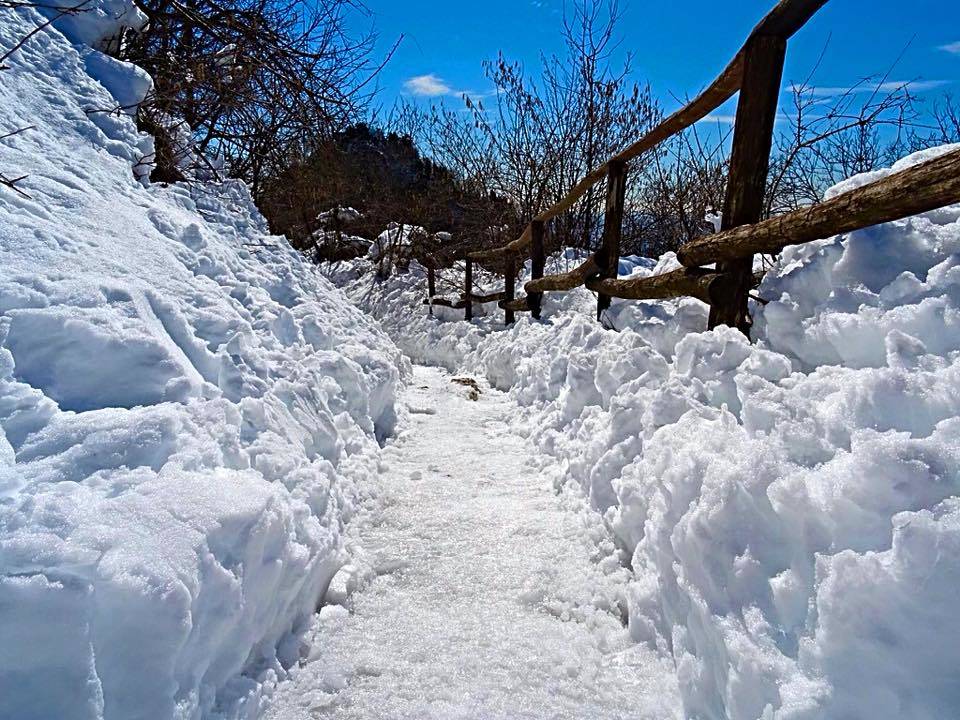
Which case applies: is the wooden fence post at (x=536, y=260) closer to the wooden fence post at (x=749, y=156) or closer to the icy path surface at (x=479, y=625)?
the icy path surface at (x=479, y=625)

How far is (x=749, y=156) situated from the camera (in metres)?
2.63

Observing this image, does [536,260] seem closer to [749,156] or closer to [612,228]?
[612,228]

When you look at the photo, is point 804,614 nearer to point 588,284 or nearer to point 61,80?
point 588,284


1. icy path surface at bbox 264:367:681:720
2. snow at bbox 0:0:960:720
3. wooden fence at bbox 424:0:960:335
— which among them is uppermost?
wooden fence at bbox 424:0:960:335

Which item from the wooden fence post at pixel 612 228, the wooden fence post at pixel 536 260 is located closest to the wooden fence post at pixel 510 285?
the wooden fence post at pixel 536 260

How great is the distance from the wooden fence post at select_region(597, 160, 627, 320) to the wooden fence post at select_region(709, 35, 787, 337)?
1.96 metres

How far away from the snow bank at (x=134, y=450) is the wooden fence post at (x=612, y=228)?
9.04 feet

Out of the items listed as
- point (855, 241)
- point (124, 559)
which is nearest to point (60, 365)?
point (124, 559)

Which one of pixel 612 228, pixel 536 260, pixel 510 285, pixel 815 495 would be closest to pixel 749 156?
pixel 815 495

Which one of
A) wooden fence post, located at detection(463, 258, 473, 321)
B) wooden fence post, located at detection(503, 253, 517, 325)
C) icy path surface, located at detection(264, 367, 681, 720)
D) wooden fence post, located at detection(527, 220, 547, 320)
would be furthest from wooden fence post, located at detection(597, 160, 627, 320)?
wooden fence post, located at detection(463, 258, 473, 321)

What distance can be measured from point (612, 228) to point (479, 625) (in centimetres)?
379

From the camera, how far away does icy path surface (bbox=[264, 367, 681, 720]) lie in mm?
1615

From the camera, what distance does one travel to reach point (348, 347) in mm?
4641

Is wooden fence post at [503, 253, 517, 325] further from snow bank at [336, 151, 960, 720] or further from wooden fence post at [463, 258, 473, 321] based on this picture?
snow bank at [336, 151, 960, 720]
